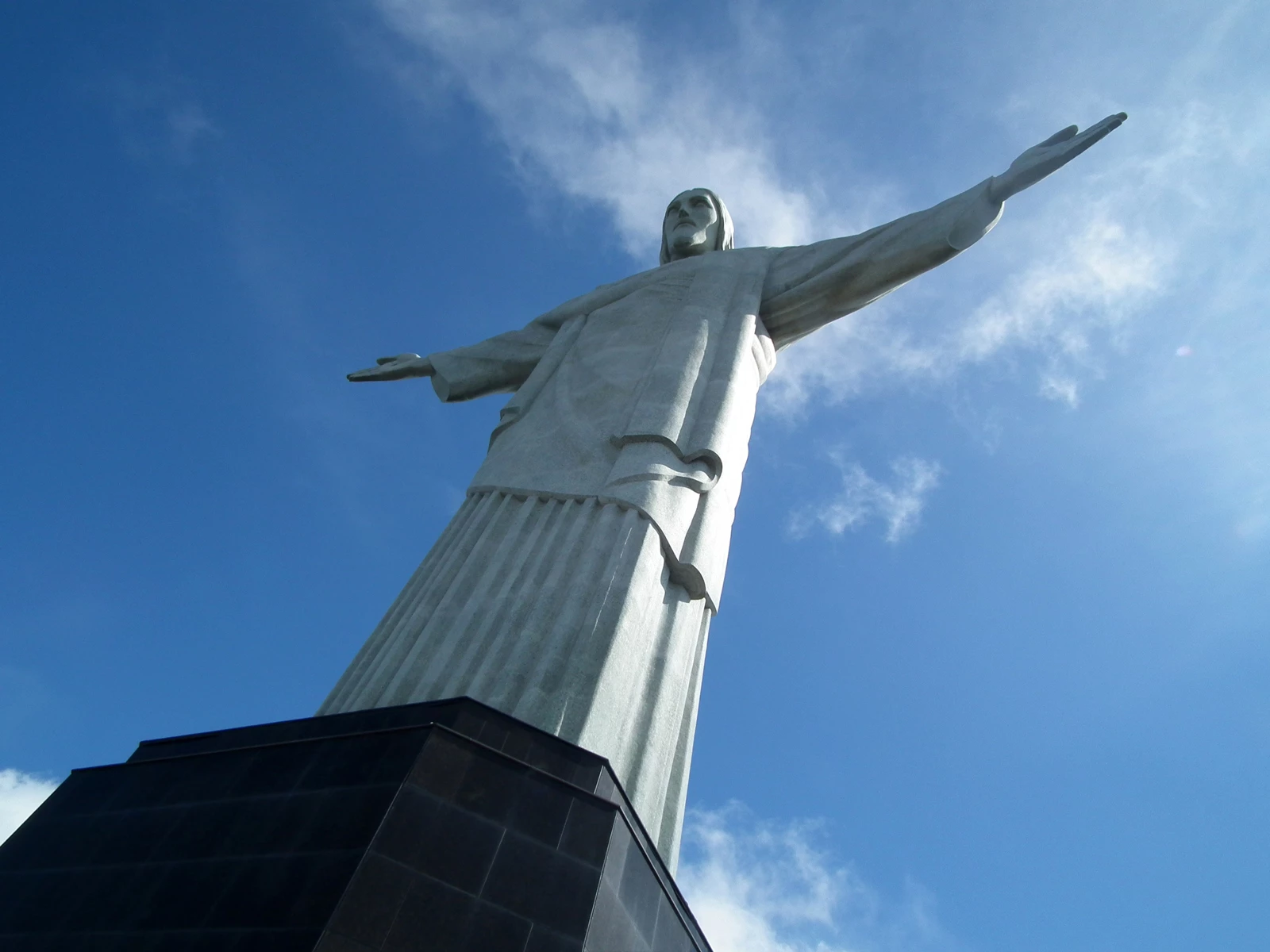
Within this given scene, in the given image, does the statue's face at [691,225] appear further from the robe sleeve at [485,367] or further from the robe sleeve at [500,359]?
the robe sleeve at [485,367]

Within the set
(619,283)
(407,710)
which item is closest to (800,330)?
(619,283)

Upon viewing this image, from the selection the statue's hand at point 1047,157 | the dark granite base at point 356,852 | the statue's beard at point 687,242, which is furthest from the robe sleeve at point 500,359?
the dark granite base at point 356,852

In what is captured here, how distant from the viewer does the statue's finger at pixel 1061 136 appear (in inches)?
A: 320

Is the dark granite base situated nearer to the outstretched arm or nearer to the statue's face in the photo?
the outstretched arm

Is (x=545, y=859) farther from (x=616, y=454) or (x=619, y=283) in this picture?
(x=619, y=283)

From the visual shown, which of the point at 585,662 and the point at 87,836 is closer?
the point at 87,836

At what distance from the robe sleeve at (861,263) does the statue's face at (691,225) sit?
1.39 metres

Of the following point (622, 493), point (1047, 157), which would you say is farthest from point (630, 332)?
point (1047, 157)

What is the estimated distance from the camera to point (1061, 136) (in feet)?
26.8

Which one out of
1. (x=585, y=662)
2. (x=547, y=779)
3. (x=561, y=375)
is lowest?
(x=547, y=779)

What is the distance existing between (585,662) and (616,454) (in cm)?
195

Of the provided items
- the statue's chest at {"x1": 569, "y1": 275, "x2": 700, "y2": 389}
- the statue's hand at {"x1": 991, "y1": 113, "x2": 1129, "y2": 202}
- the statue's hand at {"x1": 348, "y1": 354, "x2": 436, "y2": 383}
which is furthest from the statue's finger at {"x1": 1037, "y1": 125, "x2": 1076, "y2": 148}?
the statue's hand at {"x1": 348, "y1": 354, "x2": 436, "y2": 383}

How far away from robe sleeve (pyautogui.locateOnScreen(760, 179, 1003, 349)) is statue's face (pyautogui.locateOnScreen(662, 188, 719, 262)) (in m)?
1.39

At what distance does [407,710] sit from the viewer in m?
4.52
